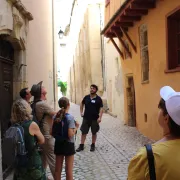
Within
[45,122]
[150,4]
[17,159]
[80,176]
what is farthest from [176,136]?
[150,4]

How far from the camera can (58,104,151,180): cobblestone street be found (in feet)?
19.2

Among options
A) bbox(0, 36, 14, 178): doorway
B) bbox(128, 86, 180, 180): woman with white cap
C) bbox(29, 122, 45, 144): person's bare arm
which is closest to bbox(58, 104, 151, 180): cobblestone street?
→ bbox(0, 36, 14, 178): doorway

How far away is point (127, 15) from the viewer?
34.2 ft

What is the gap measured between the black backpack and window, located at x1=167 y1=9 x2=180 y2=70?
4.30 meters

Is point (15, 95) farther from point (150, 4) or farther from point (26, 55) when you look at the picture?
point (150, 4)

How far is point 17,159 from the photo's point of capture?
3504mm

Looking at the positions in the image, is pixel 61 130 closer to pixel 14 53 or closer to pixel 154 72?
pixel 14 53

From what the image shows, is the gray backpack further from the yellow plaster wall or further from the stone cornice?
the yellow plaster wall

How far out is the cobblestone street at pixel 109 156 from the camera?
584 centimetres

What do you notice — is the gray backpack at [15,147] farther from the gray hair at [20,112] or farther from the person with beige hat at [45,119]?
the person with beige hat at [45,119]

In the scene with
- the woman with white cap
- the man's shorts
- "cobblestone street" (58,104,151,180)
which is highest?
the woman with white cap

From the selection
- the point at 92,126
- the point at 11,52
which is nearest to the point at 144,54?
the point at 92,126

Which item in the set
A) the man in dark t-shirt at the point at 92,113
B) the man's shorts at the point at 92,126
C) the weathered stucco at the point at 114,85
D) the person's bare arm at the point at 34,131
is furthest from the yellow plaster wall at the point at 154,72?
the person's bare arm at the point at 34,131

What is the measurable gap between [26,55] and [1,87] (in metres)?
1.65
